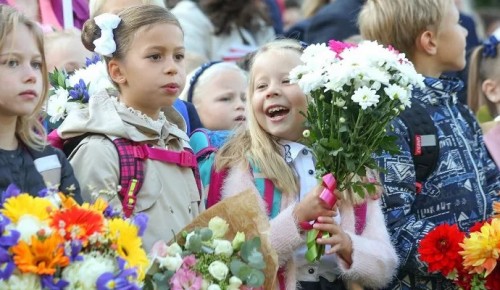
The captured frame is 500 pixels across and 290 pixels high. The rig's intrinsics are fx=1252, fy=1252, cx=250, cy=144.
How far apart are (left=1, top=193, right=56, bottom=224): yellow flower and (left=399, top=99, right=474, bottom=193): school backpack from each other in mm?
2440

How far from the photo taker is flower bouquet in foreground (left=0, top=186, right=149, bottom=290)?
443 centimetres

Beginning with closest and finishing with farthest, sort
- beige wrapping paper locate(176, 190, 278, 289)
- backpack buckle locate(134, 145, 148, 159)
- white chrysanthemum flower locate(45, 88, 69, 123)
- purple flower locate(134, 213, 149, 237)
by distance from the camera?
purple flower locate(134, 213, 149, 237), beige wrapping paper locate(176, 190, 278, 289), backpack buckle locate(134, 145, 148, 159), white chrysanthemum flower locate(45, 88, 69, 123)

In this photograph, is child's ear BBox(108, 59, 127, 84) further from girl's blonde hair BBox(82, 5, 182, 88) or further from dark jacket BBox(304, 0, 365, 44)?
dark jacket BBox(304, 0, 365, 44)

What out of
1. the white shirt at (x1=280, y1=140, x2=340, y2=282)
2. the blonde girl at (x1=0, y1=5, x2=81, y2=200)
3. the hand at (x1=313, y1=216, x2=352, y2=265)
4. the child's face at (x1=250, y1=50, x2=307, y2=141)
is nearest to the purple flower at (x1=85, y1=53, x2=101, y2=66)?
the child's face at (x1=250, y1=50, x2=307, y2=141)

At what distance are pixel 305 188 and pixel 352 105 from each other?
66cm

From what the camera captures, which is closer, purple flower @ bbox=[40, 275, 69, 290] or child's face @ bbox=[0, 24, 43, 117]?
purple flower @ bbox=[40, 275, 69, 290]

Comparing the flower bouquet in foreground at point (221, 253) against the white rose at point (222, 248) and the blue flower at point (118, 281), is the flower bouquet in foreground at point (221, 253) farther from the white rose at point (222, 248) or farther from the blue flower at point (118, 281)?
the blue flower at point (118, 281)

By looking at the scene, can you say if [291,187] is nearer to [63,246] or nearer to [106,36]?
[106,36]

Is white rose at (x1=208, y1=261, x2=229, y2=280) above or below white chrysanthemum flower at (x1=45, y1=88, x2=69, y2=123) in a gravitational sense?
below

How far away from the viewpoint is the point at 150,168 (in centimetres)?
547

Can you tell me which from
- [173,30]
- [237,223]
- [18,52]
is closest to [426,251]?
[237,223]

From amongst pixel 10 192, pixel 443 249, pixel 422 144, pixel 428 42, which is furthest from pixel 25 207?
pixel 428 42

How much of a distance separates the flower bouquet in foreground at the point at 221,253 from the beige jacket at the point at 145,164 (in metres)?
0.21

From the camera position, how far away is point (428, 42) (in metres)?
6.92
